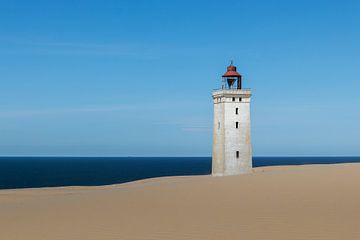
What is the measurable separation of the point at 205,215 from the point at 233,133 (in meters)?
27.9

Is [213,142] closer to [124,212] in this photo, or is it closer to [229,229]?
[124,212]

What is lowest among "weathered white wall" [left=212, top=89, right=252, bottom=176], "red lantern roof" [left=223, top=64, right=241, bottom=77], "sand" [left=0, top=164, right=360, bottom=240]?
"sand" [left=0, top=164, right=360, bottom=240]

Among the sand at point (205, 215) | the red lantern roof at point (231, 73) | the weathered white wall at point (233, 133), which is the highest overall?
the red lantern roof at point (231, 73)

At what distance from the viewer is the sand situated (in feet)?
35.1

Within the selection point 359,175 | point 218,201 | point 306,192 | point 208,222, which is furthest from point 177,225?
point 359,175

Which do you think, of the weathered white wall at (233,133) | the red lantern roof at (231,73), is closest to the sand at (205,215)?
the weathered white wall at (233,133)

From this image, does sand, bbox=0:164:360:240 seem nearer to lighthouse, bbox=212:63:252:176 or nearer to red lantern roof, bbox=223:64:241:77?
lighthouse, bbox=212:63:252:176

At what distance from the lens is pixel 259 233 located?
10453mm

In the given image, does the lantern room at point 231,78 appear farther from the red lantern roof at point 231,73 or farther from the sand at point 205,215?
the sand at point 205,215

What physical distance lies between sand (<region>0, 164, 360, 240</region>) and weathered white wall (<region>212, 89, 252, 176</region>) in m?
21.8

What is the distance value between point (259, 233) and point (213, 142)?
105 ft

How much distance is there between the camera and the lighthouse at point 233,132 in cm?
4038

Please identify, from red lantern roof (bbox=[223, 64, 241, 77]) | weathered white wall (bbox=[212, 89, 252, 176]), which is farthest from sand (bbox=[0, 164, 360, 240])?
red lantern roof (bbox=[223, 64, 241, 77])

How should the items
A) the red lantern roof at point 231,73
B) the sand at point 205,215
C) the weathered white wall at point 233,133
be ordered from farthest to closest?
the red lantern roof at point 231,73
the weathered white wall at point 233,133
the sand at point 205,215
